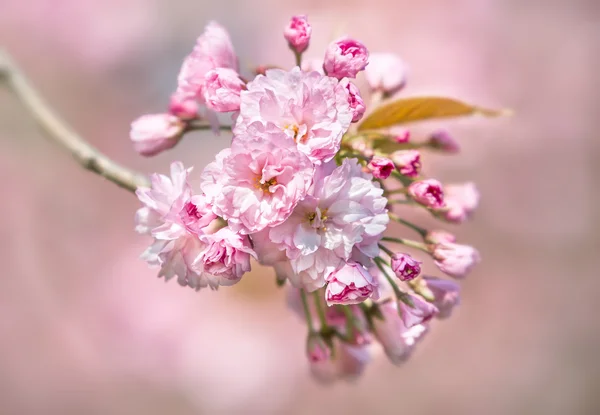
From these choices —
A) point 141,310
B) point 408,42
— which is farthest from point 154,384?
point 408,42

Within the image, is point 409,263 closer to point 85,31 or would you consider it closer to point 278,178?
point 278,178

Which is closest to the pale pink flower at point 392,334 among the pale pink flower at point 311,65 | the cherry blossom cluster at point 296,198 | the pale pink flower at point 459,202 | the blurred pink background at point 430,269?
the cherry blossom cluster at point 296,198

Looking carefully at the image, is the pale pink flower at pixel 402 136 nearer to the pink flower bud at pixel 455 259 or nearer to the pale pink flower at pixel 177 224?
the pink flower bud at pixel 455 259

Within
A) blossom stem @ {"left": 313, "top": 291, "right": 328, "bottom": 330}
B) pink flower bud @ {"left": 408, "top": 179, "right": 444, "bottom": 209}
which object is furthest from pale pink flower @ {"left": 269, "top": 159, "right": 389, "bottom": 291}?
blossom stem @ {"left": 313, "top": 291, "right": 328, "bottom": 330}

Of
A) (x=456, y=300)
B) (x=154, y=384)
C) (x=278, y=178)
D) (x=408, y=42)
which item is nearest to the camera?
(x=278, y=178)

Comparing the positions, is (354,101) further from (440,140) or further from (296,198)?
(440,140)

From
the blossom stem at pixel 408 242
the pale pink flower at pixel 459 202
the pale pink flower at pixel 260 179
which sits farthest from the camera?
the pale pink flower at pixel 459 202

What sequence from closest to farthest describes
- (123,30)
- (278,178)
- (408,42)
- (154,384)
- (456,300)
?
(278,178) < (456,300) < (154,384) < (408,42) < (123,30)

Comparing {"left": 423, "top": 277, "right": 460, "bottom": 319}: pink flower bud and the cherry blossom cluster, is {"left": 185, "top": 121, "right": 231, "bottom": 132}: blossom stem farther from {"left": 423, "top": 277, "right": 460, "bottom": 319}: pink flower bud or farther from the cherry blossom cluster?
Result: {"left": 423, "top": 277, "right": 460, "bottom": 319}: pink flower bud
